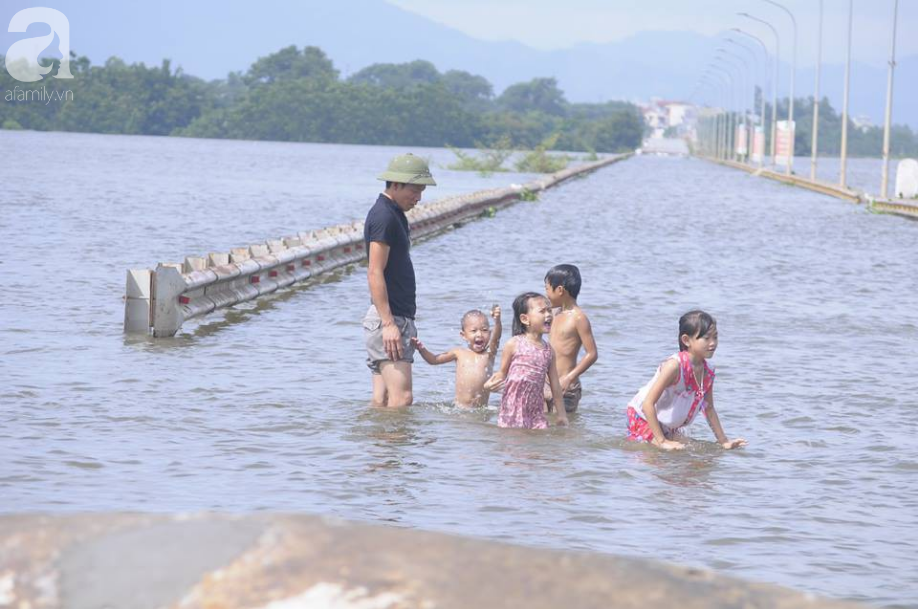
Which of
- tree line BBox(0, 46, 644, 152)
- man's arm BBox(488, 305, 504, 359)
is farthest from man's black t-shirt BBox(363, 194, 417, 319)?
tree line BBox(0, 46, 644, 152)

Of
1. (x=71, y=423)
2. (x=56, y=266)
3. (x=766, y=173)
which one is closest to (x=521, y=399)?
(x=71, y=423)

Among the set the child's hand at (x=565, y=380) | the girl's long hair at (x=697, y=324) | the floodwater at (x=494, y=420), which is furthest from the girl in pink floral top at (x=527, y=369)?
the girl's long hair at (x=697, y=324)

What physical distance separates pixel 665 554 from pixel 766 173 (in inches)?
3235

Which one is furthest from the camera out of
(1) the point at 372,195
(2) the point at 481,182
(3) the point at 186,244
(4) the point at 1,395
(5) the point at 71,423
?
(2) the point at 481,182

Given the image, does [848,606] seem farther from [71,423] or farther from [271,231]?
[271,231]

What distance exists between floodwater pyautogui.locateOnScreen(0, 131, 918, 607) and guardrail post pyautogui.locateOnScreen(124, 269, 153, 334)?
181 millimetres

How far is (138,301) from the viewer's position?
1301 centimetres

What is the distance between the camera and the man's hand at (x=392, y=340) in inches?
Answer: 335

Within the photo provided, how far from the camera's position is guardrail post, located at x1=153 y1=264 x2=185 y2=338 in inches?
509

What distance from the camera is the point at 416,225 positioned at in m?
28.4

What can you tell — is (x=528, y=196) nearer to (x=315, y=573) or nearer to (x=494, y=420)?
(x=494, y=420)

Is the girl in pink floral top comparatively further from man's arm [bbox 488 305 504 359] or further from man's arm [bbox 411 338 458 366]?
man's arm [bbox 411 338 458 366]

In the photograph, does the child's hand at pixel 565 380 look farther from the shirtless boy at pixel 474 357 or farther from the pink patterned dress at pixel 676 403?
the pink patterned dress at pixel 676 403

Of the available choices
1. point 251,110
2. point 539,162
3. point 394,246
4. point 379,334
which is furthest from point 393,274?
point 251,110
